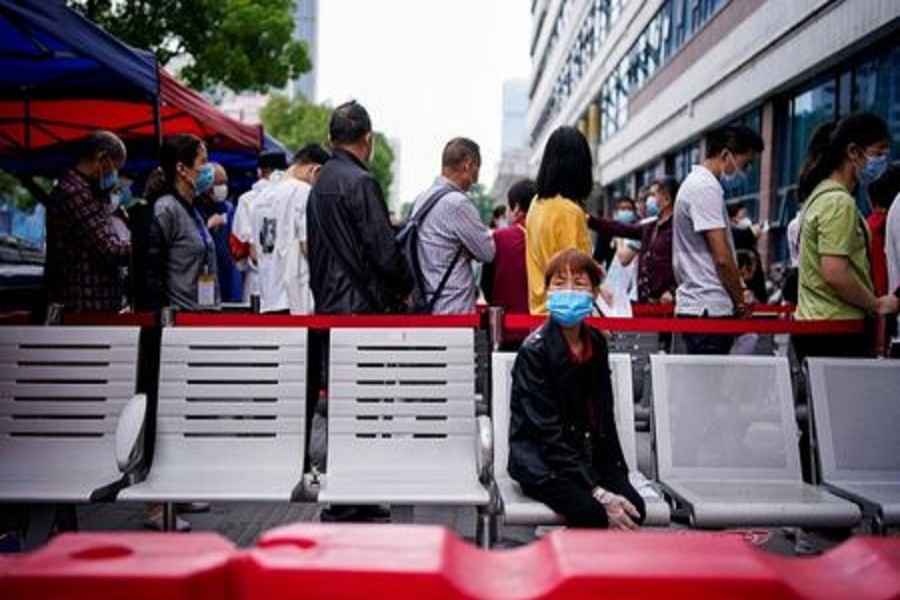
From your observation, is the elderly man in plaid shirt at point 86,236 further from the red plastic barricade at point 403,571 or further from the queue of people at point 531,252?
the red plastic barricade at point 403,571

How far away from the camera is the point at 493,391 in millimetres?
4465

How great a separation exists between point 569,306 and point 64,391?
8.24 feet

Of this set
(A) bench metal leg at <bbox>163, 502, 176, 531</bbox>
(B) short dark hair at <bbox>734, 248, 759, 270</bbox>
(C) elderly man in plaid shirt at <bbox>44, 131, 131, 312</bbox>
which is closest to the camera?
(A) bench metal leg at <bbox>163, 502, 176, 531</bbox>

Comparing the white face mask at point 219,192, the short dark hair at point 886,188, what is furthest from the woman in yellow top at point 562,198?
the white face mask at point 219,192

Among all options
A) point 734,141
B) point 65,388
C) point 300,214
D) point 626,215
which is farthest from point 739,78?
point 65,388

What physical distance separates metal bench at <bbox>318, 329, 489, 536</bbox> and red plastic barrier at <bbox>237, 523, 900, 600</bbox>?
2557 millimetres

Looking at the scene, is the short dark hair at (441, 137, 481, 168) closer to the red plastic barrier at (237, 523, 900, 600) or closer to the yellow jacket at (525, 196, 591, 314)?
the yellow jacket at (525, 196, 591, 314)

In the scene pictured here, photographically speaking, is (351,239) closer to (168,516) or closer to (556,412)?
(556,412)

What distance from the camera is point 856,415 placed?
15.0 ft

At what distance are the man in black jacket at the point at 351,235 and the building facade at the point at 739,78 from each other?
740cm

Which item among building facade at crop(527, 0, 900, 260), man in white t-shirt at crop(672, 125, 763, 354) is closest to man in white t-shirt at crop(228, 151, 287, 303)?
man in white t-shirt at crop(672, 125, 763, 354)

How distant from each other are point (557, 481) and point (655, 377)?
992mm

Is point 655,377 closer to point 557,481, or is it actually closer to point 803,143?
point 557,481

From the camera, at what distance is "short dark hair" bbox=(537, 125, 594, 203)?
4953mm
